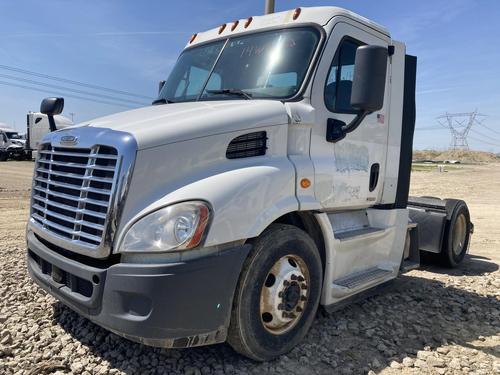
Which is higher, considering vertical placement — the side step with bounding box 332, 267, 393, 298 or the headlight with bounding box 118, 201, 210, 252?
the headlight with bounding box 118, 201, 210, 252

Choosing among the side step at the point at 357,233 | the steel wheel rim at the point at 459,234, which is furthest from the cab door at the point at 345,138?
the steel wheel rim at the point at 459,234

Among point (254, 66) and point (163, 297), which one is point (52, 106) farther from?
point (163, 297)

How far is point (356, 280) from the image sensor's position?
13.7ft

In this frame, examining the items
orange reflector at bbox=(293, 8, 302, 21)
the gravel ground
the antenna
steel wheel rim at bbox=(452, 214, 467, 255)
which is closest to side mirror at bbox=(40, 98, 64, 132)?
the gravel ground

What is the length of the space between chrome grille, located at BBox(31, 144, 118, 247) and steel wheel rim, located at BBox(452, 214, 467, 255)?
5548 millimetres

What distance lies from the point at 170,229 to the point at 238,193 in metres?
0.52

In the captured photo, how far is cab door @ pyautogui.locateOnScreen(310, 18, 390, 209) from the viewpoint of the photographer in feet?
12.6

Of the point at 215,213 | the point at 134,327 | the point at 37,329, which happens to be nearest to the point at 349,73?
the point at 215,213

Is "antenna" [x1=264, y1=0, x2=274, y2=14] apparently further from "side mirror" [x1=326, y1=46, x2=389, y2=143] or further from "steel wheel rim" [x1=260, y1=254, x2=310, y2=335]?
"steel wheel rim" [x1=260, y1=254, x2=310, y2=335]

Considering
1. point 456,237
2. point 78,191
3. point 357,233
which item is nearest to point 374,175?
point 357,233

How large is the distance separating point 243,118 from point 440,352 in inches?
102

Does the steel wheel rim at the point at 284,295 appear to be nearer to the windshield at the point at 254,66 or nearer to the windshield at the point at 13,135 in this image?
the windshield at the point at 254,66

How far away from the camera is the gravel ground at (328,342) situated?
3334 millimetres

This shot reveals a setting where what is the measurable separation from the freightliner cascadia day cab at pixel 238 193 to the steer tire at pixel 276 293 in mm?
11
